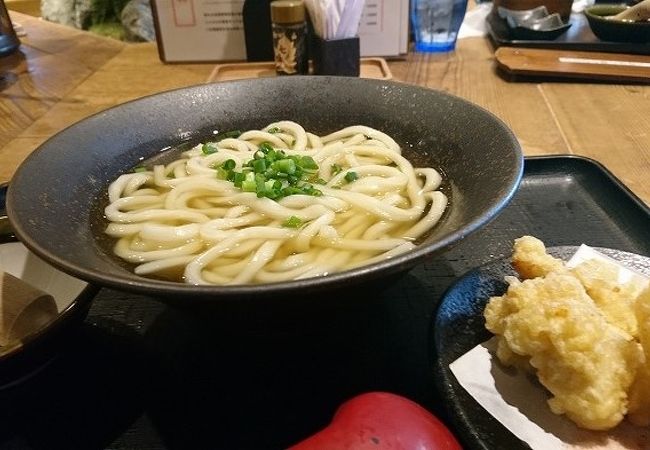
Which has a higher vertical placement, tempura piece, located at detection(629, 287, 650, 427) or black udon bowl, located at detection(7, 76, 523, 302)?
black udon bowl, located at detection(7, 76, 523, 302)

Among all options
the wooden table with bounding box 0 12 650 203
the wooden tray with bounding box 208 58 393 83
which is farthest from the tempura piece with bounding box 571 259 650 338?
the wooden tray with bounding box 208 58 393 83

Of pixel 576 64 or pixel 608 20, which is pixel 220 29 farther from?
pixel 608 20

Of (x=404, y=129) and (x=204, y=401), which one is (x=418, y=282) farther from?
(x=204, y=401)

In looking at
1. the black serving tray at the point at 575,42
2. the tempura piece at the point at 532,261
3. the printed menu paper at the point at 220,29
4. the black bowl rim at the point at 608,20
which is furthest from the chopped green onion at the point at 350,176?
the black bowl rim at the point at 608,20

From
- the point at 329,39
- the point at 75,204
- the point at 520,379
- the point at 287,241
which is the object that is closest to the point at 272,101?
the point at 287,241

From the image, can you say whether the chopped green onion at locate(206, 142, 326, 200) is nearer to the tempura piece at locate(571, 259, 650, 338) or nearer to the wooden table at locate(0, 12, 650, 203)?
the tempura piece at locate(571, 259, 650, 338)

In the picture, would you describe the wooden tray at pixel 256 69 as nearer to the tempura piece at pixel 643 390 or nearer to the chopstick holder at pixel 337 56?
the chopstick holder at pixel 337 56

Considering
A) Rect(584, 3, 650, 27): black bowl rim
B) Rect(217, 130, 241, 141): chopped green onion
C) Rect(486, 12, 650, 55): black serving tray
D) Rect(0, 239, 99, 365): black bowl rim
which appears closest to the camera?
Rect(0, 239, 99, 365): black bowl rim
